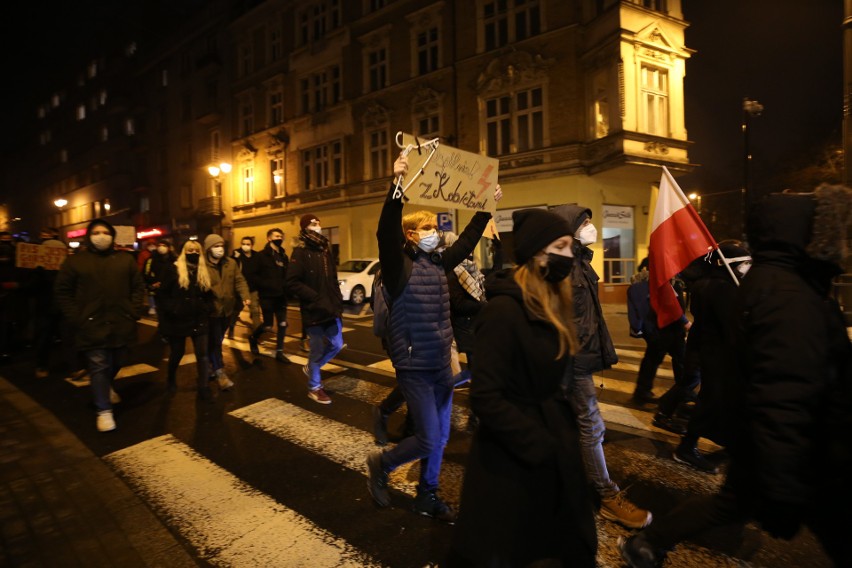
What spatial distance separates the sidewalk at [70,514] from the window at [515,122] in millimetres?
17087

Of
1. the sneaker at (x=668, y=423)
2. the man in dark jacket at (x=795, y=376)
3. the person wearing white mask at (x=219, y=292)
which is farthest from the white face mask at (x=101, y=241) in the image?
the sneaker at (x=668, y=423)

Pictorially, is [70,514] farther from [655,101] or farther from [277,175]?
[277,175]

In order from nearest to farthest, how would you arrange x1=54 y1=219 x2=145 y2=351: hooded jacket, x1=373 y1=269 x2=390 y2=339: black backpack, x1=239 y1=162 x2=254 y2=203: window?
x1=373 y1=269 x2=390 y2=339: black backpack → x1=54 y1=219 x2=145 y2=351: hooded jacket → x1=239 y1=162 x2=254 y2=203: window

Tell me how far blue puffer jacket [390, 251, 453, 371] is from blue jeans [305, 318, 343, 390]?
2.71 metres

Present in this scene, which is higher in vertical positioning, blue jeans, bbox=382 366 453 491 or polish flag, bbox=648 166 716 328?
polish flag, bbox=648 166 716 328

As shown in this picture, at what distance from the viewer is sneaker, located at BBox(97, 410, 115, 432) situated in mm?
4852

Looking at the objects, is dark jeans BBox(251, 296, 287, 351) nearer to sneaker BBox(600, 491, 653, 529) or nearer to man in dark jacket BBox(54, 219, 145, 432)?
man in dark jacket BBox(54, 219, 145, 432)

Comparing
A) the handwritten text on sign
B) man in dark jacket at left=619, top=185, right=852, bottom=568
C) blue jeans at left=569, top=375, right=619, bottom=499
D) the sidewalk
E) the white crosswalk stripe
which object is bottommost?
the white crosswalk stripe

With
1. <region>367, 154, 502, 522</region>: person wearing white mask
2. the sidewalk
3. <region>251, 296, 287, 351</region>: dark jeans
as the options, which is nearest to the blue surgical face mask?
<region>367, 154, 502, 522</region>: person wearing white mask

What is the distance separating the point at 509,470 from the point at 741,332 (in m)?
1.16

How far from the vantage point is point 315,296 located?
18.4ft

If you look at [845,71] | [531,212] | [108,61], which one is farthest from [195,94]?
[531,212]

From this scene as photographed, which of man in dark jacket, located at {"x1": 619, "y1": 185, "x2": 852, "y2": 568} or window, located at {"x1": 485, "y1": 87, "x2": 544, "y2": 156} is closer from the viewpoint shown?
man in dark jacket, located at {"x1": 619, "y1": 185, "x2": 852, "y2": 568}

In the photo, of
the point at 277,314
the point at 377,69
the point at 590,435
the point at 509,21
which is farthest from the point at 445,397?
the point at 377,69
